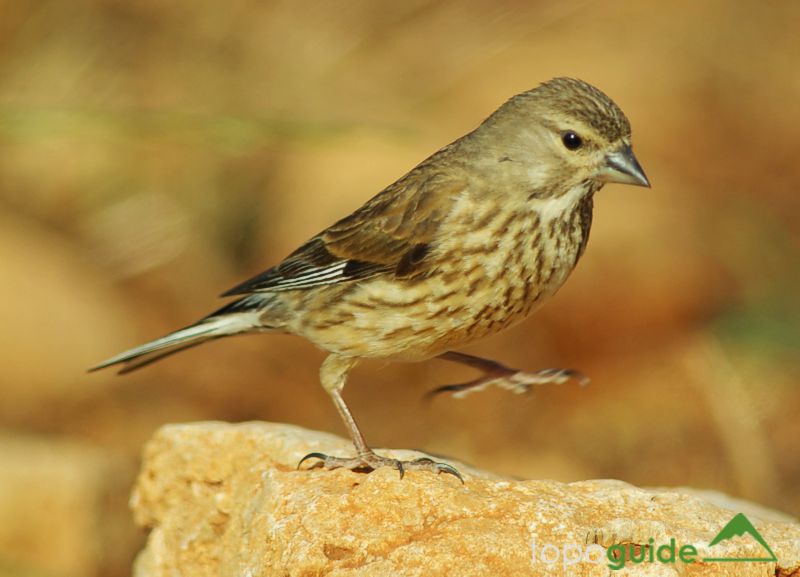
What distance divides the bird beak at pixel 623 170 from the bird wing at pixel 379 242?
1.97 ft

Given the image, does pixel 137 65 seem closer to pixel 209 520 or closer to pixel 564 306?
pixel 564 306

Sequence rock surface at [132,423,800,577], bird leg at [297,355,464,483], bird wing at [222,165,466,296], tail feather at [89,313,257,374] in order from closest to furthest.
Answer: rock surface at [132,423,800,577] → bird leg at [297,355,464,483] → bird wing at [222,165,466,296] → tail feather at [89,313,257,374]

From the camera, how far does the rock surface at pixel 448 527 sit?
384 centimetres

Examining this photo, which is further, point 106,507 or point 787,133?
point 787,133

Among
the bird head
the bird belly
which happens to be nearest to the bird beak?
the bird head

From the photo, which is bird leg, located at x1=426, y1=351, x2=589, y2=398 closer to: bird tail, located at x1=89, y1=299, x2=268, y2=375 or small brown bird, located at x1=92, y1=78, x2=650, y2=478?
small brown bird, located at x1=92, y1=78, x2=650, y2=478

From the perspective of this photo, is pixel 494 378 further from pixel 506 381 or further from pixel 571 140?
pixel 571 140

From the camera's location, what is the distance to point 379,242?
5.41 m

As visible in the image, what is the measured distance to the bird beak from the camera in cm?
490

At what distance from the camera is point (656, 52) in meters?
12.5

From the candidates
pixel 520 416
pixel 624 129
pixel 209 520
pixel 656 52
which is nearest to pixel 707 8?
pixel 656 52

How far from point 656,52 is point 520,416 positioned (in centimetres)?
540

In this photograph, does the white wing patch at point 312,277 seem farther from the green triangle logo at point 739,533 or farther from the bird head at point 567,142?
the green triangle logo at point 739,533

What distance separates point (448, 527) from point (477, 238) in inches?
56.0
